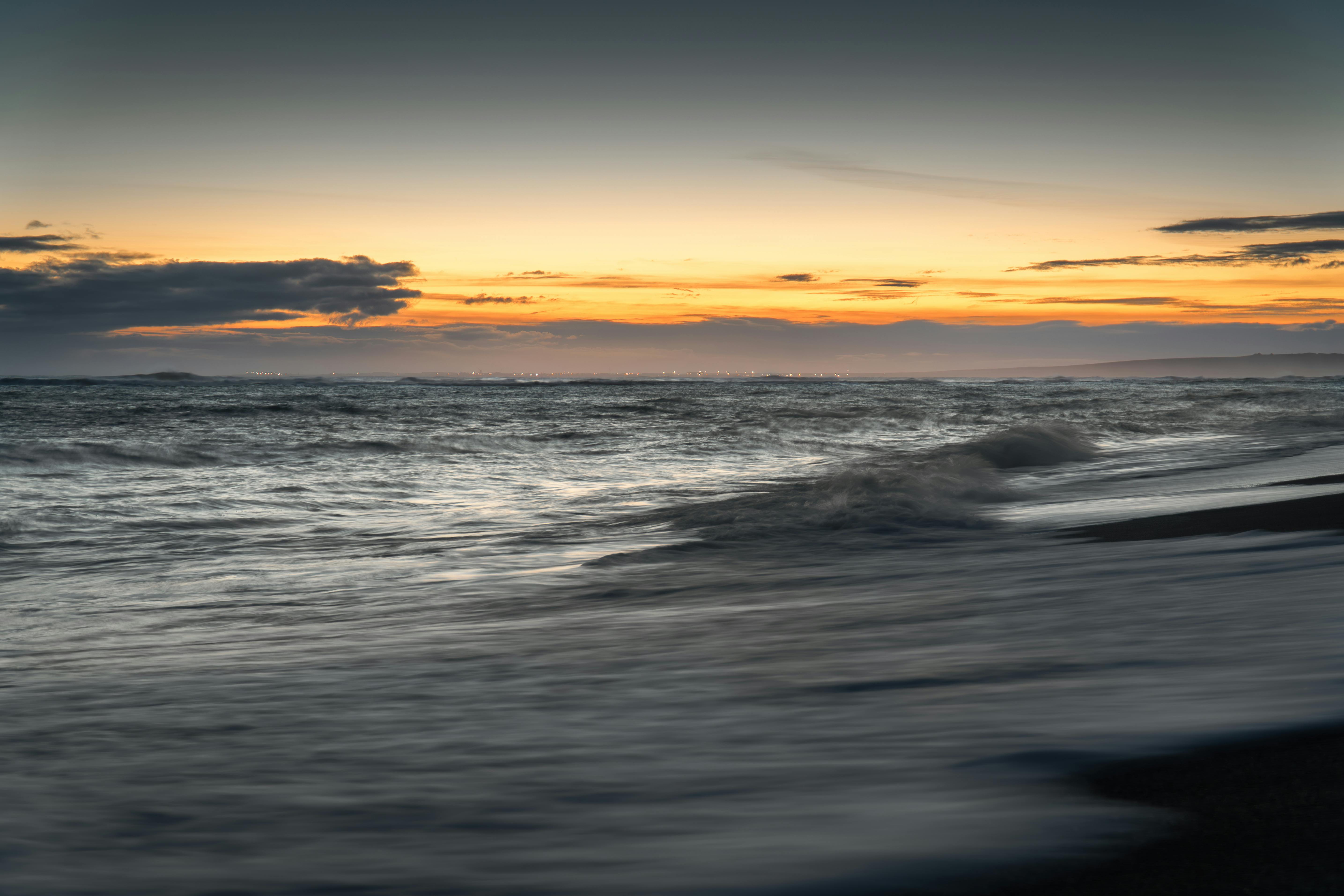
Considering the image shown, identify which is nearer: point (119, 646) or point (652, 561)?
point (119, 646)

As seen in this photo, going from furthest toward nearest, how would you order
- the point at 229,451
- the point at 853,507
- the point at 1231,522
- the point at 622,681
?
the point at 229,451
the point at 853,507
the point at 1231,522
the point at 622,681

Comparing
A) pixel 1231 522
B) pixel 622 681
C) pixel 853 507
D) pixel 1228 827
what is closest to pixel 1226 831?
pixel 1228 827

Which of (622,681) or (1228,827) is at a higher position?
(1228,827)

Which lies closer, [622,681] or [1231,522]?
[622,681]

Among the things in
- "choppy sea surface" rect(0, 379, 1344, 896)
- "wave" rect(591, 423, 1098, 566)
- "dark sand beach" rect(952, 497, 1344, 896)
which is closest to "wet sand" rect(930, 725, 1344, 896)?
"dark sand beach" rect(952, 497, 1344, 896)

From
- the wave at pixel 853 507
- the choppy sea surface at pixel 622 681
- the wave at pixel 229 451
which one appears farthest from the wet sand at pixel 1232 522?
the wave at pixel 229 451

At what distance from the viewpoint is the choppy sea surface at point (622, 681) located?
218 centimetres

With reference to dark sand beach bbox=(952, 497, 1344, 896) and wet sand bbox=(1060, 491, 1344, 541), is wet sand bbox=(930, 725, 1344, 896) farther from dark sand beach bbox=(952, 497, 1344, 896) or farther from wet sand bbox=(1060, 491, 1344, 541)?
wet sand bbox=(1060, 491, 1344, 541)

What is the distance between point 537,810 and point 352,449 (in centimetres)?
1631

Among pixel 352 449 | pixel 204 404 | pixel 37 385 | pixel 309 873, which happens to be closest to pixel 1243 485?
pixel 309 873

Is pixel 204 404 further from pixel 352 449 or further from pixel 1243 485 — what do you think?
pixel 1243 485

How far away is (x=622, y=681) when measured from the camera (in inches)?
140

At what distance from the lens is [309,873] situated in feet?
6.95

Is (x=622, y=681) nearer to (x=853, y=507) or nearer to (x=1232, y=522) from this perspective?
(x=1232, y=522)
